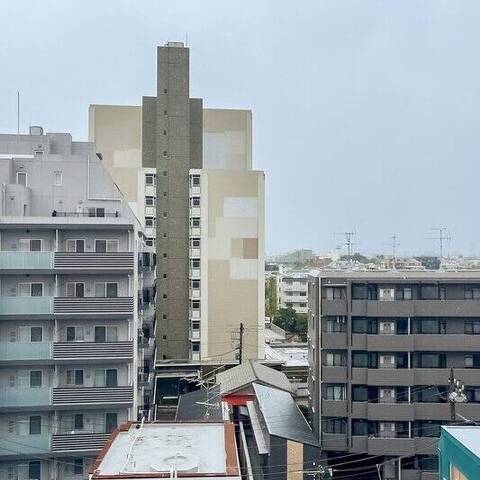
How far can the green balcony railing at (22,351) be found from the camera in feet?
76.0

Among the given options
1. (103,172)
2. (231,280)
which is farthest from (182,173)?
(103,172)

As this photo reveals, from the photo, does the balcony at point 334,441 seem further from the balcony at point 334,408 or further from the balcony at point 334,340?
the balcony at point 334,340

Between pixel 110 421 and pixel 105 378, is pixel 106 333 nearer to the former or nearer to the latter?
pixel 105 378

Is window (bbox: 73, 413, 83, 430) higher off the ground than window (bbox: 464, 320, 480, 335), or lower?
lower

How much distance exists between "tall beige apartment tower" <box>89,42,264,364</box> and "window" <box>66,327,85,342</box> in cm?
1818

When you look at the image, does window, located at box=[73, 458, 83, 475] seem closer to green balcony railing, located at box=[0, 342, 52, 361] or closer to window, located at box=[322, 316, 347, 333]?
green balcony railing, located at box=[0, 342, 52, 361]

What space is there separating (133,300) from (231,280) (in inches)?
738

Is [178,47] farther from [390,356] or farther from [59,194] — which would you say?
[390,356]

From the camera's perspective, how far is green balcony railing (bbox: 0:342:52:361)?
23.2 meters

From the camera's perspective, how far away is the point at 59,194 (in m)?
27.0

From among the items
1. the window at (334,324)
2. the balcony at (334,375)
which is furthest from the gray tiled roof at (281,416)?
the window at (334,324)

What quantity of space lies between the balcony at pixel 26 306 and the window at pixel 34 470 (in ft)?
20.7

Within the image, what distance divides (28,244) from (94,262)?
3.31 metres

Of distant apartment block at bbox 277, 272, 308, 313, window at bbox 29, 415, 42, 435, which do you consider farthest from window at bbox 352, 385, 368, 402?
distant apartment block at bbox 277, 272, 308, 313
